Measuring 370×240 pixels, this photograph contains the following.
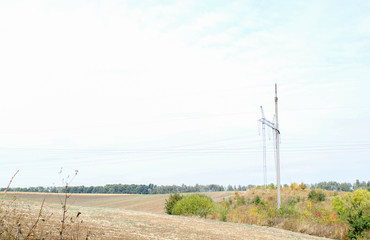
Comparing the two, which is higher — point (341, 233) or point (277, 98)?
point (277, 98)

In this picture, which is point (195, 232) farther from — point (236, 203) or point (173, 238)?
point (236, 203)

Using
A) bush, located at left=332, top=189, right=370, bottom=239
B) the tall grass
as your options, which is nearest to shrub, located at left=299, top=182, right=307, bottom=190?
bush, located at left=332, top=189, right=370, bottom=239

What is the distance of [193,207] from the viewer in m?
24.7

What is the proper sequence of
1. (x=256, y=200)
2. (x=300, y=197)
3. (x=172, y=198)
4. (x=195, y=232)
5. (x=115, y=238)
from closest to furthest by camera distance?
(x=115, y=238) → (x=195, y=232) → (x=172, y=198) → (x=256, y=200) → (x=300, y=197)

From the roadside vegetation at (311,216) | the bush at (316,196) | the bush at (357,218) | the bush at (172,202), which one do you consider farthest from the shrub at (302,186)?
the bush at (357,218)

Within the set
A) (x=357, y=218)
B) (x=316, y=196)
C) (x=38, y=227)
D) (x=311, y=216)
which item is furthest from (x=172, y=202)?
(x=38, y=227)

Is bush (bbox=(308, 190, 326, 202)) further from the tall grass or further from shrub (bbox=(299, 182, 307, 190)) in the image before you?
the tall grass

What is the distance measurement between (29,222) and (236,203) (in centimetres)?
3137

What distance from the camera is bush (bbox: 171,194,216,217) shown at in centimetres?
2394

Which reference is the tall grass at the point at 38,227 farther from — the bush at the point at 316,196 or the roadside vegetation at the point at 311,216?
the bush at the point at 316,196

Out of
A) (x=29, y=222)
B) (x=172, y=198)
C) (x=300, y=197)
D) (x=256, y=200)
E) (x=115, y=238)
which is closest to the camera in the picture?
(x=115, y=238)

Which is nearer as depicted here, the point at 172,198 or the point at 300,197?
the point at 172,198

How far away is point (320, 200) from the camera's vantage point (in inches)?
1464

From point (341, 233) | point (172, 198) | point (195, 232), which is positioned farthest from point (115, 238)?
point (172, 198)
